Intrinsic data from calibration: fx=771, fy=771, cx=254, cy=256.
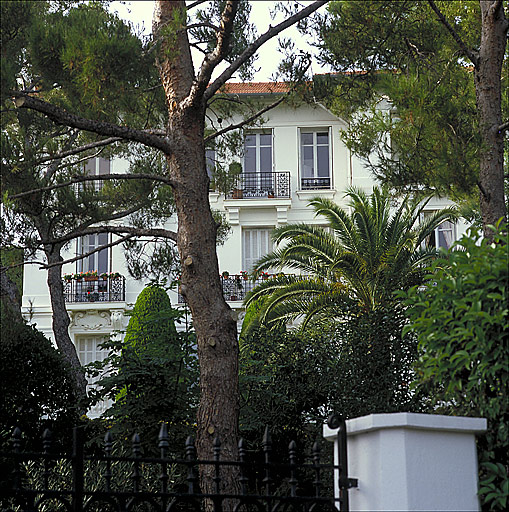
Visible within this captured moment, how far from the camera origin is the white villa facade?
83.3 ft

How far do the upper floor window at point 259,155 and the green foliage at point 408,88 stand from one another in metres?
15.2

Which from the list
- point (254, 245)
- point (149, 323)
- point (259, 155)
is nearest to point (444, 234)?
point (254, 245)

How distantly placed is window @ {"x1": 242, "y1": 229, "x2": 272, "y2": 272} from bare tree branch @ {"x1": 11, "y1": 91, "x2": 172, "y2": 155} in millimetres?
17686

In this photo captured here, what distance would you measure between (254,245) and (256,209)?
3.96ft

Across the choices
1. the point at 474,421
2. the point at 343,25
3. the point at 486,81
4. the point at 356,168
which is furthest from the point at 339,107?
the point at 356,168

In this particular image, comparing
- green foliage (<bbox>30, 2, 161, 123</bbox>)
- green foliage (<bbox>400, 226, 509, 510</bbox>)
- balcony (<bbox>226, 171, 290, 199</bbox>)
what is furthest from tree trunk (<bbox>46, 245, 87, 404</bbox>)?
green foliage (<bbox>400, 226, 509, 510</bbox>)

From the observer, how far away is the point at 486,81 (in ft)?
29.6

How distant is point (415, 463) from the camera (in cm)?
382

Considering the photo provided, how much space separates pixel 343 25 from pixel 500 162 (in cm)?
260

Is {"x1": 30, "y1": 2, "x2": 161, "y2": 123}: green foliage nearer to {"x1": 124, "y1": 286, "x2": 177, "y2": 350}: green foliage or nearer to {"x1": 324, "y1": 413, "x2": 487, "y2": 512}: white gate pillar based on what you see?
{"x1": 324, "y1": 413, "x2": 487, "y2": 512}: white gate pillar

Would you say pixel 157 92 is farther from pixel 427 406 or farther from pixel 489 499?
pixel 489 499

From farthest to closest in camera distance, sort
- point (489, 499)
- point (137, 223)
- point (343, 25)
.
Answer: point (137, 223) < point (343, 25) < point (489, 499)

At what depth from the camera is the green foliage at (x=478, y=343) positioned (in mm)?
4113

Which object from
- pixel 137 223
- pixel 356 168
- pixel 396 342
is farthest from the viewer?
pixel 356 168
